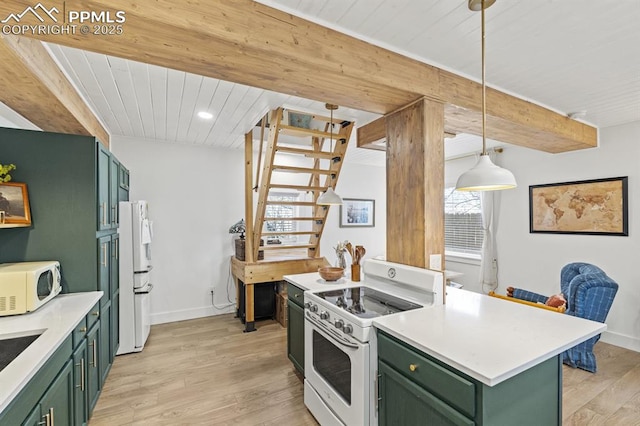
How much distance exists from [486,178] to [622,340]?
11.7 ft

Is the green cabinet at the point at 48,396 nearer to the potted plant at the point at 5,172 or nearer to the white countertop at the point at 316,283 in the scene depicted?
the potted plant at the point at 5,172

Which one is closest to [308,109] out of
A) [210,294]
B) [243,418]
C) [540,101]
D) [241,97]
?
[241,97]

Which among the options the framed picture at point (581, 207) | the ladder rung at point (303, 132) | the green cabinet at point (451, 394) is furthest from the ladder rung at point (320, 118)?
the framed picture at point (581, 207)

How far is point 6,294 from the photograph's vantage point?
70.3 inches

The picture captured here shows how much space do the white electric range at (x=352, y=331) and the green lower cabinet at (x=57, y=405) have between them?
4.79ft

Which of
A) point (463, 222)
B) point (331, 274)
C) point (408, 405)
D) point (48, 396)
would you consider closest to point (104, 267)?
point (48, 396)

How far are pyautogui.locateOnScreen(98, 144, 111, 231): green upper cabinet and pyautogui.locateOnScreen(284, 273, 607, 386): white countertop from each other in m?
2.27

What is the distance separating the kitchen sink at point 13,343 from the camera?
1.57m

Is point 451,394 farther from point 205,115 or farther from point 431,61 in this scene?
point 205,115

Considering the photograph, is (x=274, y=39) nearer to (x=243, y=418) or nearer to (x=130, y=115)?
(x=130, y=115)

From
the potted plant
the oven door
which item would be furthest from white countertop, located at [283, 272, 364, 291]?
the potted plant

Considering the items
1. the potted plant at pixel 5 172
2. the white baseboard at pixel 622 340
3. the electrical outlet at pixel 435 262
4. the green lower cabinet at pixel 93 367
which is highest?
the potted plant at pixel 5 172

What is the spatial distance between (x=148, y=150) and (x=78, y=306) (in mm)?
2676

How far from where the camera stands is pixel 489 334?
58.4 inches
